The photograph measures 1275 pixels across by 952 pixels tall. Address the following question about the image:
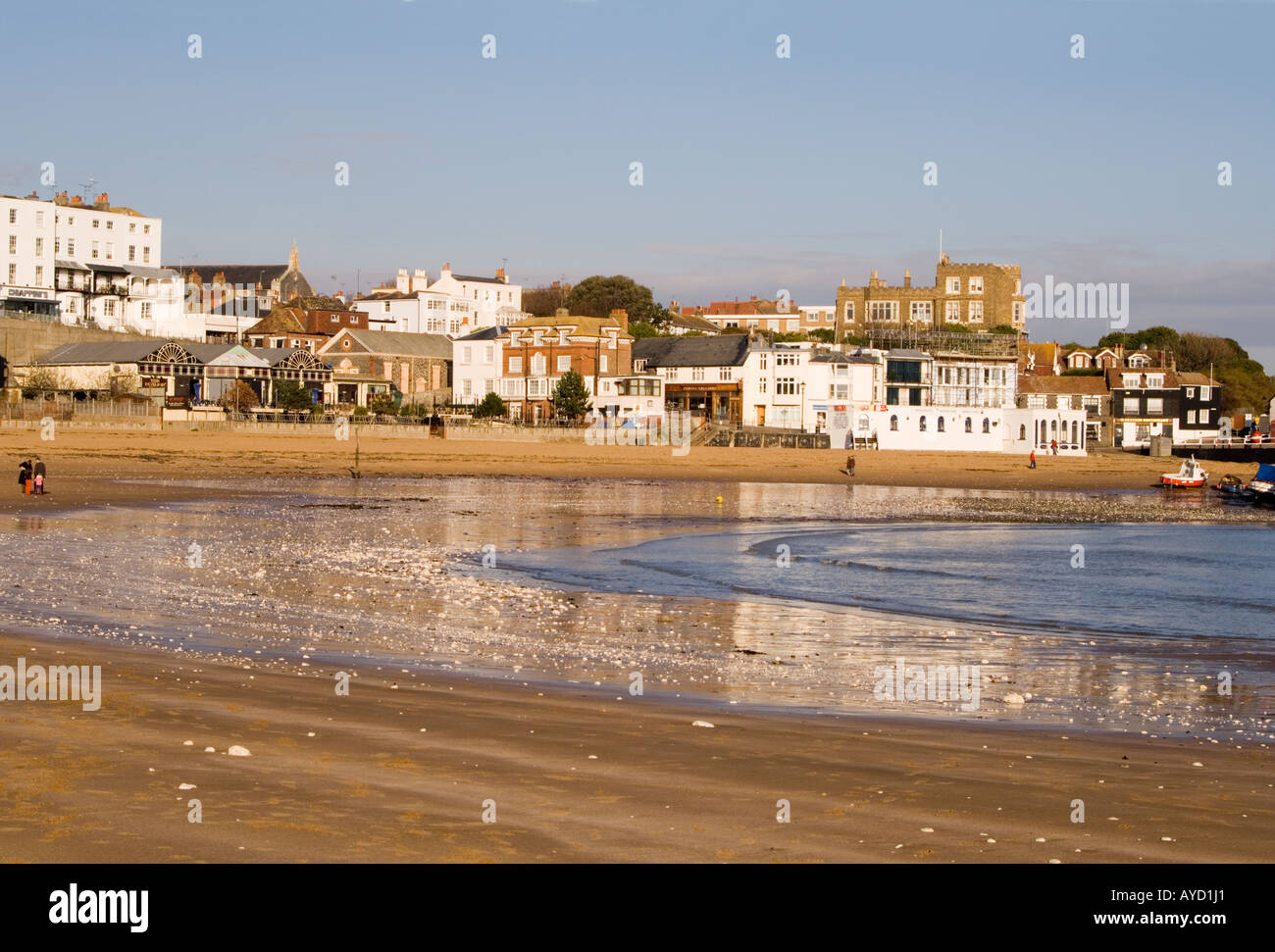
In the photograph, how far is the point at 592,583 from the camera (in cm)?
2389

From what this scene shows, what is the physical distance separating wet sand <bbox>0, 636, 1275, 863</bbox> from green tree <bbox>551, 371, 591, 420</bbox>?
6968cm

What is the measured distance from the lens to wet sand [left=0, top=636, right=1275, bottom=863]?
23.6 feet

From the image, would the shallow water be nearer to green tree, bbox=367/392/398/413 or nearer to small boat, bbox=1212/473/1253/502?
small boat, bbox=1212/473/1253/502

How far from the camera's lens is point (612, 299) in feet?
397

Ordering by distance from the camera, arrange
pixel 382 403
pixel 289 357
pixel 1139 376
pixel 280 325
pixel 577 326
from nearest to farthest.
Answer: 1. pixel 289 357
2. pixel 577 326
3. pixel 382 403
4. pixel 280 325
5. pixel 1139 376

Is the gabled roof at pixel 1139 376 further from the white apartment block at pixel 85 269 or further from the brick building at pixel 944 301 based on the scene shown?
the white apartment block at pixel 85 269

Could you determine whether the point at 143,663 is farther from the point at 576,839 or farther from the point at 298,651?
the point at 576,839

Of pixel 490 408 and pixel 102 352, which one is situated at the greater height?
pixel 102 352

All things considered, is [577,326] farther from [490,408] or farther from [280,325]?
[280,325]

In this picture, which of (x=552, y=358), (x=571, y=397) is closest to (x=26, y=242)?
(x=552, y=358)

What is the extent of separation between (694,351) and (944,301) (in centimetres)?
4018

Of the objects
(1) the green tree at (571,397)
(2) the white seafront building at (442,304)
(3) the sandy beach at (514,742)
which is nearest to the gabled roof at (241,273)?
(2) the white seafront building at (442,304)

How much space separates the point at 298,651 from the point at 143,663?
6.97ft
